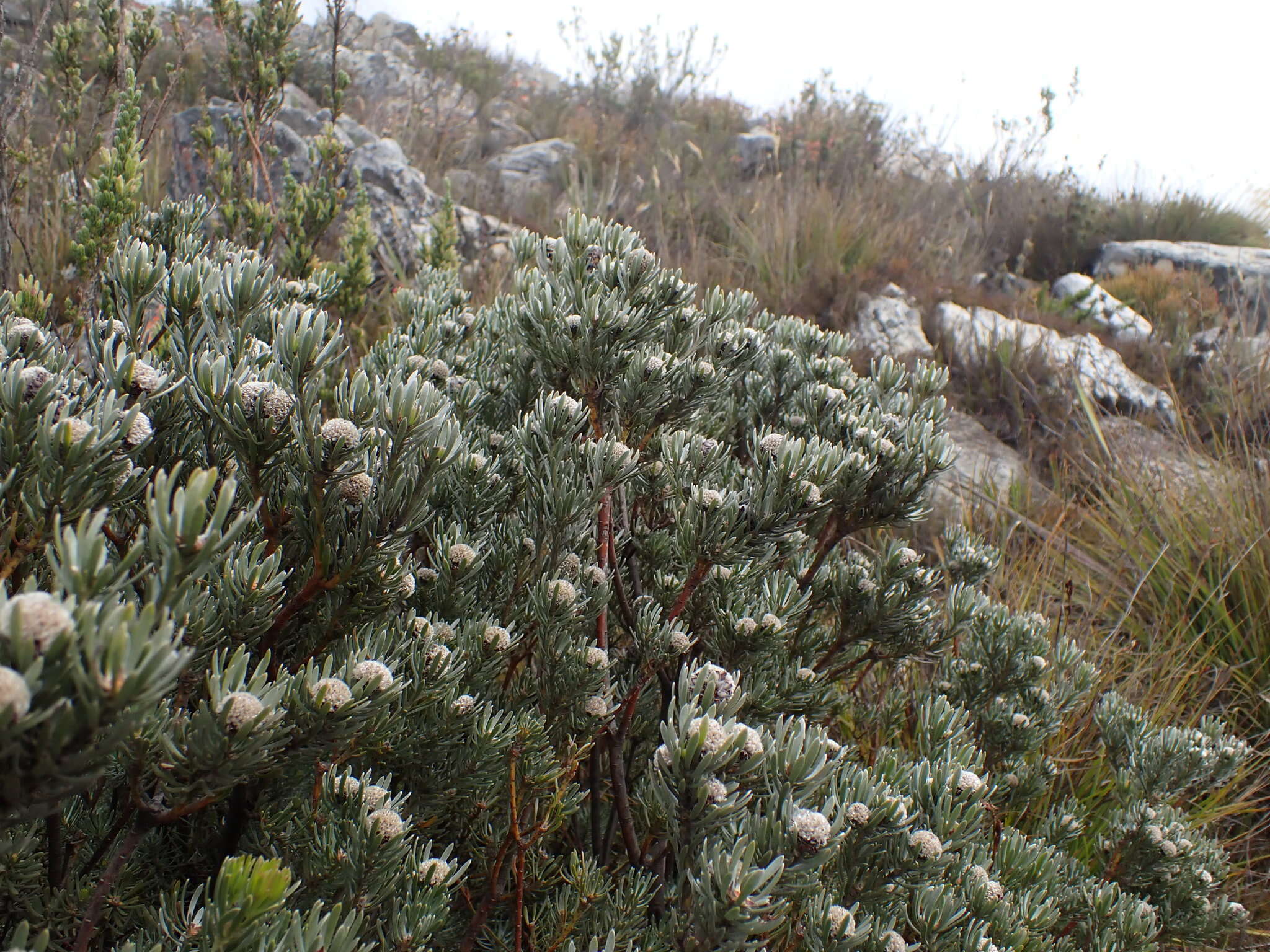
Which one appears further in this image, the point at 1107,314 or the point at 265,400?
the point at 1107,314

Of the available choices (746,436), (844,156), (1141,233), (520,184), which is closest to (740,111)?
(844,156)

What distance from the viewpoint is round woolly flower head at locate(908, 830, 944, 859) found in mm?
1058

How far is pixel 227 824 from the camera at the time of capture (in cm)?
102

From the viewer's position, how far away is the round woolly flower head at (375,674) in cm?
86

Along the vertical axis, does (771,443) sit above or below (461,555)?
above

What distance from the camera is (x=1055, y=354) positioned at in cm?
613

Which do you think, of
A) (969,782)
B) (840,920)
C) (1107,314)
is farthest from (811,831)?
(1107,314)

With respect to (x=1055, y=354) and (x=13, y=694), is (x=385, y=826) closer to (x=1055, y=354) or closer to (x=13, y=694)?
(x=13, y=694)

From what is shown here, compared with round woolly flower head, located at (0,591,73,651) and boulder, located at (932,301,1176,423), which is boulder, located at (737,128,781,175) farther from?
round woolly flower head, located at (0,591,73,651)

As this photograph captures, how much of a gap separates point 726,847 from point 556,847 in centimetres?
78

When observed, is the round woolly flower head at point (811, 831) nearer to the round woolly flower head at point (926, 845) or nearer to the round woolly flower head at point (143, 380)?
the round woolly flower head at point (926, 845)

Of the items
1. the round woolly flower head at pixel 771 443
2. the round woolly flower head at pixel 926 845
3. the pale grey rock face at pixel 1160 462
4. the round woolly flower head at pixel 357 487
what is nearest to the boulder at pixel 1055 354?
the pale grey rock face at pixel 1160 462

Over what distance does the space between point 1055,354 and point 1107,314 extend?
89.8 inches

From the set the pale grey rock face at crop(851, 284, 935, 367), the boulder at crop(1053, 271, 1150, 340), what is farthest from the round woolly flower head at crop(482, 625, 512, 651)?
the boulder at crop(1053, 271, 1150, 340)
